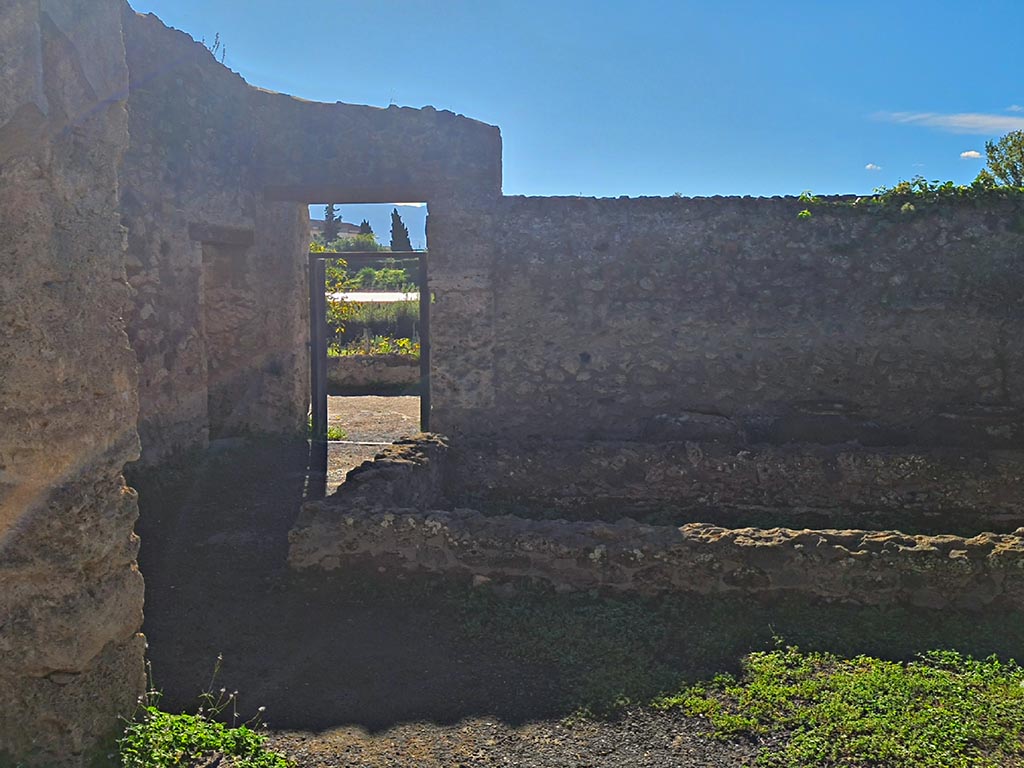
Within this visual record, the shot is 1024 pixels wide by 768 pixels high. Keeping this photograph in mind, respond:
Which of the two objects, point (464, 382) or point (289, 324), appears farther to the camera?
point (289, 324)

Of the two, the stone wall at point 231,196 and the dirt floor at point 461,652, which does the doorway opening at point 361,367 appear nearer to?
the stone wall at point 231,196

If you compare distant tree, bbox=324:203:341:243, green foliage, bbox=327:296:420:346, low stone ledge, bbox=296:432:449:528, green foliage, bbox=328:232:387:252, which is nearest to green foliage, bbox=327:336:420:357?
green foliage, bbox=327:296:420:346

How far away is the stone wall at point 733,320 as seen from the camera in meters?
8.89

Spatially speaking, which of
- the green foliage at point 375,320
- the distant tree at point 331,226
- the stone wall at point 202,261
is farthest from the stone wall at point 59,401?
the distant tree at point 331,226

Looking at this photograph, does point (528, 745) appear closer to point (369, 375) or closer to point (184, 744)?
point (184, 744)

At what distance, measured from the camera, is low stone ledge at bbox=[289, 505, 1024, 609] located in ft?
16.7

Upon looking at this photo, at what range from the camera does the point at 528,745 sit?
3.80 meters

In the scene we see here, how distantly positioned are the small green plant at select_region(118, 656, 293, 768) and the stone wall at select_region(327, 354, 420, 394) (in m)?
14.6

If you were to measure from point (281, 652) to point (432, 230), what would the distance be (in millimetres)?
5521

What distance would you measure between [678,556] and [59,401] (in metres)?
3.59

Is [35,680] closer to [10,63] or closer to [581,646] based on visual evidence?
[10,63]

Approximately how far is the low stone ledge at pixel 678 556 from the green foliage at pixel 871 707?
61 cm

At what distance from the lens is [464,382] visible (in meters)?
9.36

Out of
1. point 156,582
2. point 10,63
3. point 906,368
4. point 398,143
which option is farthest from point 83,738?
point 906,368
